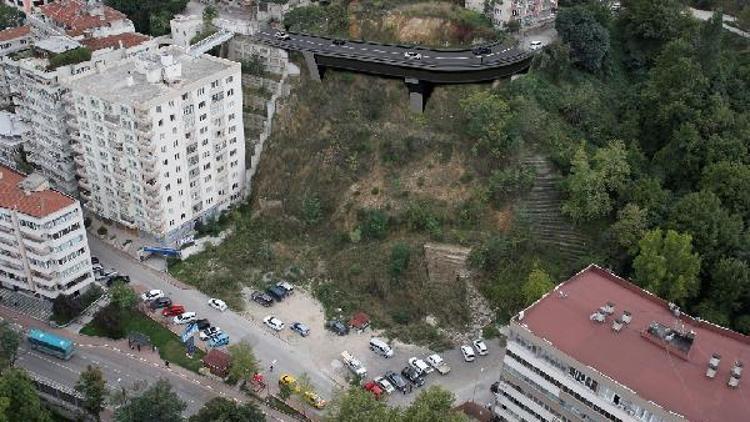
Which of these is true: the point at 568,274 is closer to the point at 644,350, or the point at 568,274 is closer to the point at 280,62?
the point at 644,350

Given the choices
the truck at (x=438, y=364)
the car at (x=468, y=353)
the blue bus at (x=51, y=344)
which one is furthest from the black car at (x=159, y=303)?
the car at (x=468, y=353)

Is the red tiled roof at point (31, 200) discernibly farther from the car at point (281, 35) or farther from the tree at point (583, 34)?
the tree at point (583, 34)

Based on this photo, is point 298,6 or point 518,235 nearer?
point 518,235

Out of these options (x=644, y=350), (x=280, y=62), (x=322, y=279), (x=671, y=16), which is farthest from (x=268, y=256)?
(x=671, y=16)

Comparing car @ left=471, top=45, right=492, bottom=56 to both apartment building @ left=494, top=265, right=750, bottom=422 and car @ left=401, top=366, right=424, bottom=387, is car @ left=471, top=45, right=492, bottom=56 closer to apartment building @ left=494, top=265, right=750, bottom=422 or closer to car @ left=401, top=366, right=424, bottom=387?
apartment building @ left=494, top=265, right=750, bottom=422

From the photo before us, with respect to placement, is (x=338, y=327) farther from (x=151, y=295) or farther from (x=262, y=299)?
(x=151, y=295)

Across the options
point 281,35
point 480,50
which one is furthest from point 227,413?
point 480,50
